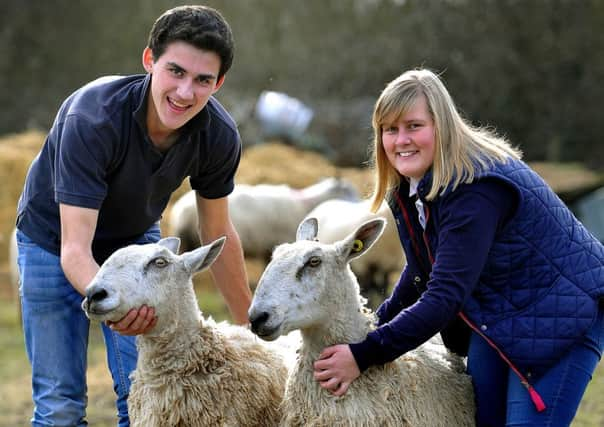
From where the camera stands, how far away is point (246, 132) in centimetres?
1997

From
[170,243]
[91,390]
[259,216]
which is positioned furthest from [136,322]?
[259,216]

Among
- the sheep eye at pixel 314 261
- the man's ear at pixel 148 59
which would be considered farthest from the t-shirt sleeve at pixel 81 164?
the sheep eye at pixel 314 261

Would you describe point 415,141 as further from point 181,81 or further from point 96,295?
point 96,295

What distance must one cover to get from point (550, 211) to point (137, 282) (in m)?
1.59

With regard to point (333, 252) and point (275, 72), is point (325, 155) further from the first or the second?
point (333, 252)

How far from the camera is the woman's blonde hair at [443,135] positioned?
3568mm

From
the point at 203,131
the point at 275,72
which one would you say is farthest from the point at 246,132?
the point at 203,131

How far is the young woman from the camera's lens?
11.4 feet

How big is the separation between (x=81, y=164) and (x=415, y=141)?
50.2 inches

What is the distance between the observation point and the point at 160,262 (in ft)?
11.9

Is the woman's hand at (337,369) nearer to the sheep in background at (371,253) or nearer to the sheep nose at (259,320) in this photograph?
the sheep nose at (259,320)

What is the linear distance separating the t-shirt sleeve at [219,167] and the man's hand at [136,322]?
0.78 meters

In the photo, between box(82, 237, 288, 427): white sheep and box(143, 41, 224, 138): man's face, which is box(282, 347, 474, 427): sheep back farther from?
box(143, 41, 224, 138): man's face

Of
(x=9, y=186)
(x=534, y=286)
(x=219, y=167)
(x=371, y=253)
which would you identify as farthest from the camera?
(x=9, y=186)
